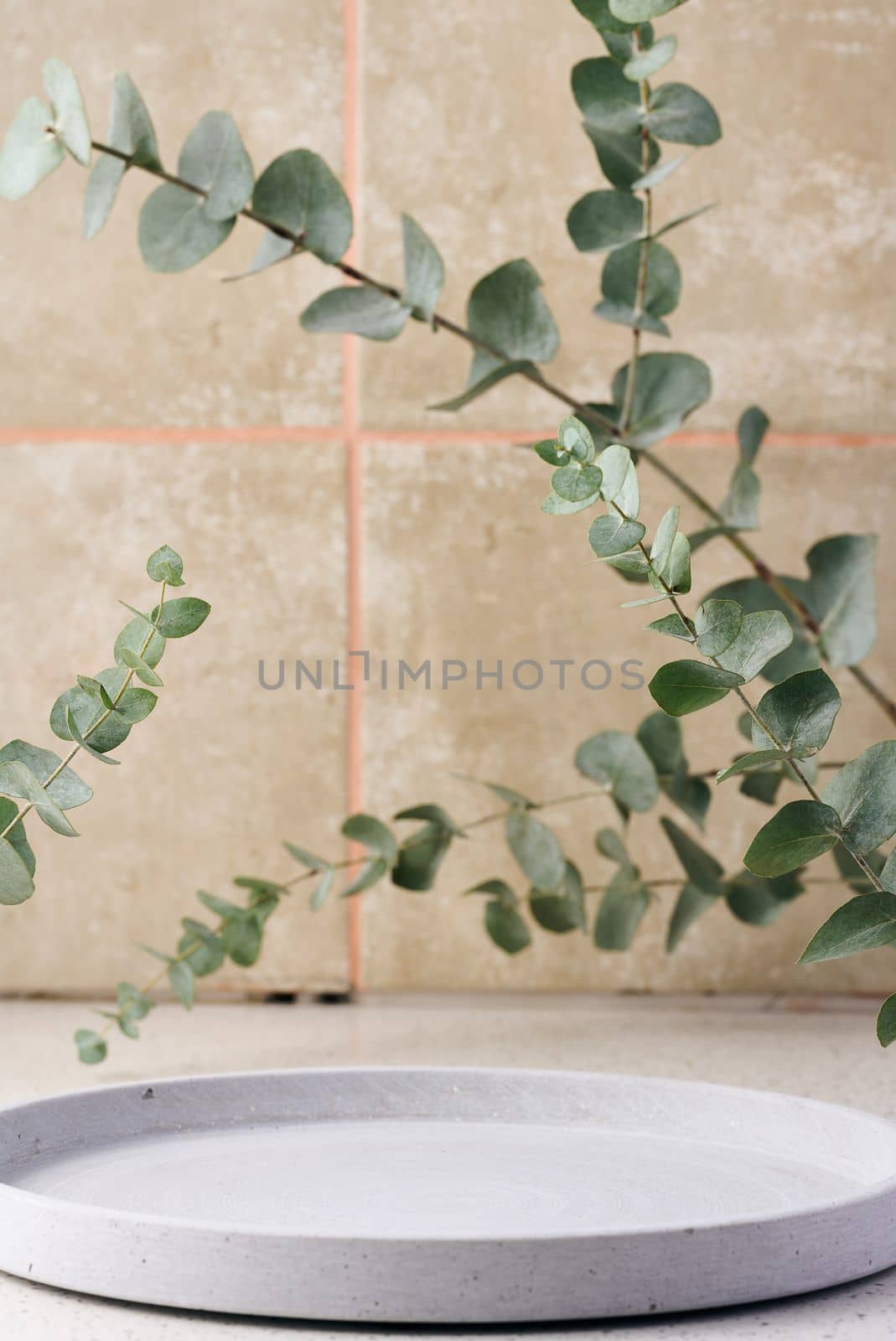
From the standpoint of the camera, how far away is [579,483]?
365 mm

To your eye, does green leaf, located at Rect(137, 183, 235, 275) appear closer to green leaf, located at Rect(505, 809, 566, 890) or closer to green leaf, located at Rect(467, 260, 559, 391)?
green leaf, located at Rect(467, 260, 559, 391)

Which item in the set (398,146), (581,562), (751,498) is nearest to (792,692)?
(751,498)

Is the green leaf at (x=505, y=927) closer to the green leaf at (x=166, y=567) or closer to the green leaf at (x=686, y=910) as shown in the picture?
the green leaf at (x=686, y=910)

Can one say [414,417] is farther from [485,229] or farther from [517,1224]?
[517,1224]

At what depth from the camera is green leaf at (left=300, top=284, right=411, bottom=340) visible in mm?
562

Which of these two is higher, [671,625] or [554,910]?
[671,625]

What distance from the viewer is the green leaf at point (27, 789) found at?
1.21ft

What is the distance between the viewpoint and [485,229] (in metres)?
0.77

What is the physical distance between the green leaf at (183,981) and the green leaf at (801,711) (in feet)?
1.18

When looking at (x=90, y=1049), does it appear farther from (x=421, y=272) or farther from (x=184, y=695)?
(x=421, y=272)

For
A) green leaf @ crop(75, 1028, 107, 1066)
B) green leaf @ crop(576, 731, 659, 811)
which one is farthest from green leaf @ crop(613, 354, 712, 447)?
green leaf @ crop(75, 1028, 107, 1066)

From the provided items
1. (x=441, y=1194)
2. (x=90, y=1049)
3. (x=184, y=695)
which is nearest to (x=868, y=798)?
(x=441, y=1194)

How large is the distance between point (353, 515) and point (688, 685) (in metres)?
0.44

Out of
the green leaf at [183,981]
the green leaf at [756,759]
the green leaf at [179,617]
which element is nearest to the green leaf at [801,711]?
the green leaf at [756,759]
